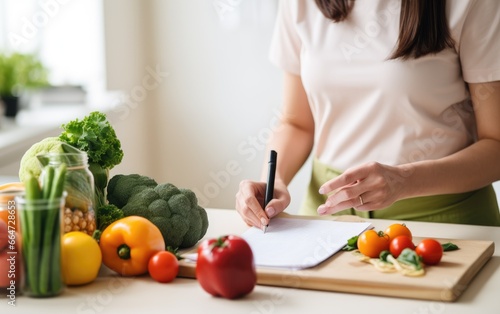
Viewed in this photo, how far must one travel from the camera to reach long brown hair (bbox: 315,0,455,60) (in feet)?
5.53

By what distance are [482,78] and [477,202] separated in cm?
33

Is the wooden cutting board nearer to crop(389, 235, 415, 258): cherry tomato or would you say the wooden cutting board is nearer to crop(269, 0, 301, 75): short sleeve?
crop(389, 235, 415, 258): cherry tomato

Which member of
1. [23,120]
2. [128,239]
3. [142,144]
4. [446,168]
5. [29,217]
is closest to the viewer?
[29,217]

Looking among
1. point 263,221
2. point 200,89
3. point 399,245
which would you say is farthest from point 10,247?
point 200,89

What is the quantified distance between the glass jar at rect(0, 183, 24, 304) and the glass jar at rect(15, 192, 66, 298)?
24 mm

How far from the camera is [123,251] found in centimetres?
121

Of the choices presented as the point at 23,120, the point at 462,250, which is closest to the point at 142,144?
the point at 23,120

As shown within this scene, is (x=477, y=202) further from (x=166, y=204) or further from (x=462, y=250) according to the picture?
(x=166, y=204)

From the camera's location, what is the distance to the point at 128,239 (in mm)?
1219

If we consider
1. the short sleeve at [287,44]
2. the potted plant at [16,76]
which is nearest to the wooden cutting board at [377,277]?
the short sleeve at [287,44]

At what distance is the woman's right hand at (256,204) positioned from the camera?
4.86 ft

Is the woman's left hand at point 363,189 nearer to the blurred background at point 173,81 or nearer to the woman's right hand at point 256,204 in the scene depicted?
the woman's right hand at point 256,204

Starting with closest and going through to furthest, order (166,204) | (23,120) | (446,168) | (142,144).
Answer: (166,204) < (446,168) < (23,120) < (142,144)

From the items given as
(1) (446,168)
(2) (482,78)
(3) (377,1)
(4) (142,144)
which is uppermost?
(3) (377,1)
